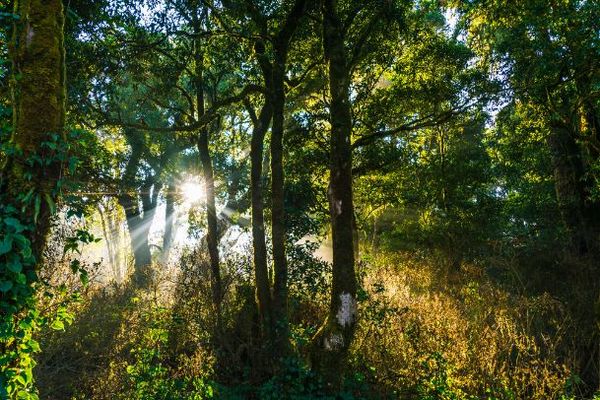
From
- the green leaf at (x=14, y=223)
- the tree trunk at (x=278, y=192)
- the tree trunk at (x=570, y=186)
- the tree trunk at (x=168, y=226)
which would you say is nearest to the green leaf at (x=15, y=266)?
the green leaf at (x=14, y=223)

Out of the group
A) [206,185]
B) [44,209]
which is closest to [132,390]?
[44,209]

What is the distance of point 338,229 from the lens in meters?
6.31

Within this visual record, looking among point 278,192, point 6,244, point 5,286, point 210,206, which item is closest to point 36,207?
point 6,244

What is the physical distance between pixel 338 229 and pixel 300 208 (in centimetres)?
537

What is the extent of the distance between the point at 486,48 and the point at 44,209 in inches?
474

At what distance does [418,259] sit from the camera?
17484 mm

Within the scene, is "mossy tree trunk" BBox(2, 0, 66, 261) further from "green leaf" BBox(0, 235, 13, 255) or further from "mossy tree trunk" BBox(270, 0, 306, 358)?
"mossy tree trunk" BBox(270, 0, 306, 358)

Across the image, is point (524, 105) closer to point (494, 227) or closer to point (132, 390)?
point (494, 227)

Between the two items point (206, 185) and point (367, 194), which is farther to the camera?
point (367, 194)

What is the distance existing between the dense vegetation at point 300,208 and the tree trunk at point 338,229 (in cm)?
4

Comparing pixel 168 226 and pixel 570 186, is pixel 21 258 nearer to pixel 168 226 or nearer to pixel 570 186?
pixel 570 186

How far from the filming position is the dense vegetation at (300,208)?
11.2 feet

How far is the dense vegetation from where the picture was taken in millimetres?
3414

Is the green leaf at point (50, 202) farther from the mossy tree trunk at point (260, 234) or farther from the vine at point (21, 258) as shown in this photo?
the mossy tree trunk at point (260, 234)
